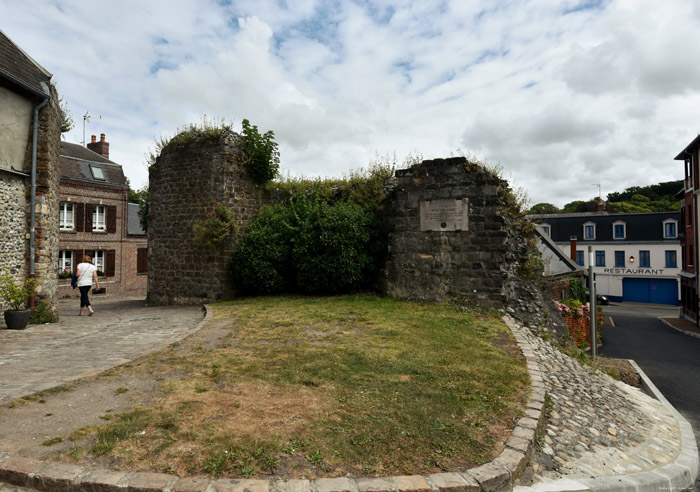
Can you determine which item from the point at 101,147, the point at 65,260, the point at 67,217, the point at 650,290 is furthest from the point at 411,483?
the point at 650,290

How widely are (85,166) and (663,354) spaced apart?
3064 centimetres

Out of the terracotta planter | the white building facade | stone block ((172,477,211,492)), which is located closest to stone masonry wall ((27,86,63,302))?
the terracotta planter

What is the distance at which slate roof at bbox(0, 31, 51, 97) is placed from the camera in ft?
28.3

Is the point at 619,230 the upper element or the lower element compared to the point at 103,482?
upper

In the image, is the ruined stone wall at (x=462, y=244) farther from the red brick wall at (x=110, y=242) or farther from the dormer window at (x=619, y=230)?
the dormer window at (x=619, y=230)

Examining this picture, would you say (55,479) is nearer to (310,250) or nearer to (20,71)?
(310,250)

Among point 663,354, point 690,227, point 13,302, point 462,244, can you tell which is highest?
point 690,227

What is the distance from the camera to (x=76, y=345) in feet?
22.4

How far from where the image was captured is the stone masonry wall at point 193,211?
12.3 m

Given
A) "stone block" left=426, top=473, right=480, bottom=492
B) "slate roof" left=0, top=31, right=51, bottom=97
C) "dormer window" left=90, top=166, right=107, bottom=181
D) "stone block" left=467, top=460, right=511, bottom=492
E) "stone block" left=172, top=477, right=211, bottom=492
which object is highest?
"dormer window" left=90, top=166, right=107, bottom=181

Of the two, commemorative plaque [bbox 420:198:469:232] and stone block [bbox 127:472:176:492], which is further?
commemorative plaque [bbox 420:198:469:232]

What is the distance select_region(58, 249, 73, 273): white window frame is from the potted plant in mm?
16342

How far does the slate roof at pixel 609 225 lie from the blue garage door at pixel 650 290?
3967 millimetres

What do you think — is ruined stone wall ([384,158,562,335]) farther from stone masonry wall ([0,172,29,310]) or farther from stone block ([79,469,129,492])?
stone masonry wall ([0,172,29,310])
